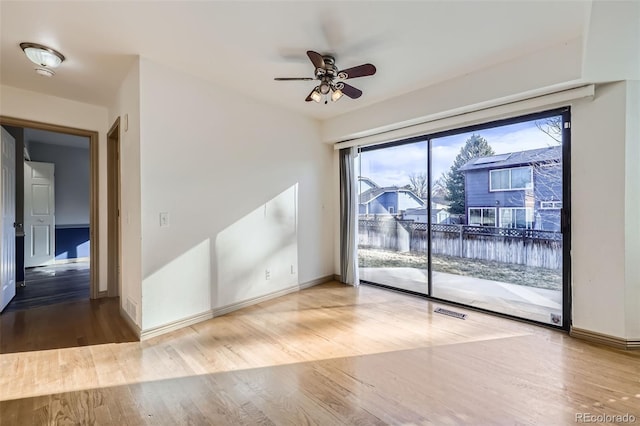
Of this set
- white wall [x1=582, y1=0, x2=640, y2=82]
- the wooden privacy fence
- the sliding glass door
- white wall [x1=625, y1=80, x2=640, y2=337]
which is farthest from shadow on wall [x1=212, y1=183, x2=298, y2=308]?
white wall [x1=625, y1=80, x2=640, y2=337]

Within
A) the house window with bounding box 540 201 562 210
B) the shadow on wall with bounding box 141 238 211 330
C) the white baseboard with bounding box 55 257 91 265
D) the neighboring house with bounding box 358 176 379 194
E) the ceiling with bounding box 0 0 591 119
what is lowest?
the white baseboard with bounding box 55 257 91 265

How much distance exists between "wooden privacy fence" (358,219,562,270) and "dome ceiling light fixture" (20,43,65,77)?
3.96 meters

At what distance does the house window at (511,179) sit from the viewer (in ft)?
9.87

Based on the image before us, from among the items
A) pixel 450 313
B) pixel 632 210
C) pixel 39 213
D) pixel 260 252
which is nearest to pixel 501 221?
pixel 632 210

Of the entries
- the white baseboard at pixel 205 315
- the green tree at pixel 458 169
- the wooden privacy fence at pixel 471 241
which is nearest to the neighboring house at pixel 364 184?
the wooden privacy fence at pixel 471 241

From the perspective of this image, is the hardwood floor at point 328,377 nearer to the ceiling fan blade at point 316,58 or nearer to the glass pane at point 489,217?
the glass pane at point 489,217

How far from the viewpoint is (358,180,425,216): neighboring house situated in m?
4.00

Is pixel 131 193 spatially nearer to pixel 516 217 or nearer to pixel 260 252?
pixel 260 252

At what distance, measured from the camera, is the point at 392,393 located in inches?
74.4

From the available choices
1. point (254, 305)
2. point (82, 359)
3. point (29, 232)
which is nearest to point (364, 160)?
point (254, 305)

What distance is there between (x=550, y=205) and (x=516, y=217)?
32 cm

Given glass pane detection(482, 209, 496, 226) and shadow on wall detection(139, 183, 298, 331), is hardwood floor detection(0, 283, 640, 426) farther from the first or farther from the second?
glass pane detection(482, 209, 496, 226)

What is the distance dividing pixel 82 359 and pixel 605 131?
4786mm

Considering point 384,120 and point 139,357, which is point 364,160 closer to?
point 384,120
